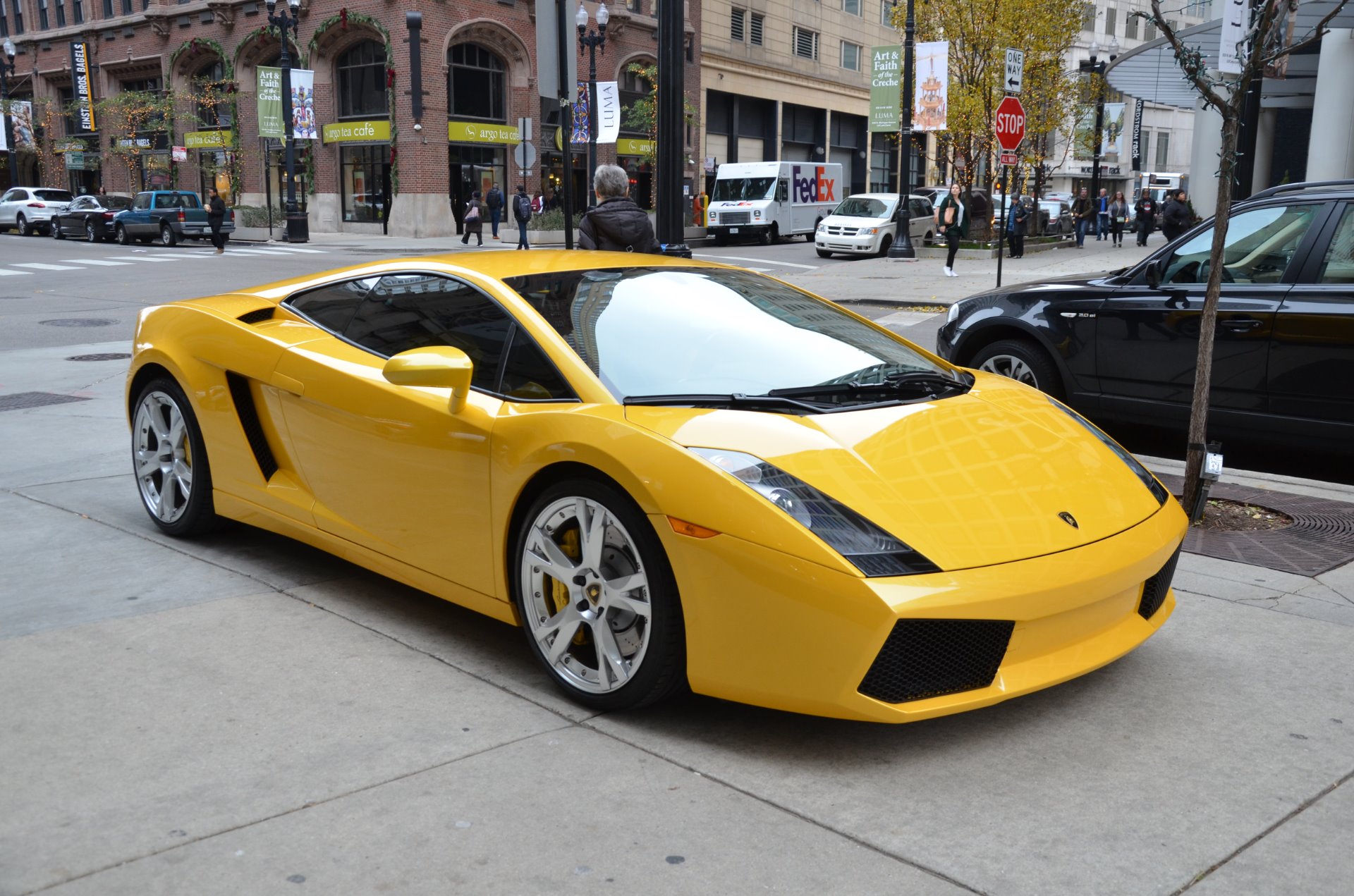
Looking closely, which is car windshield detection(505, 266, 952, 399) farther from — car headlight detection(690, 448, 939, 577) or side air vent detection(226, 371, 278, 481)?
side air vent detection(226, 371, 278, 481)

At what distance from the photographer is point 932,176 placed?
65.4 m

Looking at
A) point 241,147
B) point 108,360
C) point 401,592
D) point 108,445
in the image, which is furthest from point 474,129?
point 401,592

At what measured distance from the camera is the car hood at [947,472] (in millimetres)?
3324

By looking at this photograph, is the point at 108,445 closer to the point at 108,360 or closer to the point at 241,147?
the point at 108,360

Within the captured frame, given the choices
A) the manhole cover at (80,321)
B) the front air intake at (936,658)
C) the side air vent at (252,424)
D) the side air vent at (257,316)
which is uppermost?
the side air vent at (257,316)

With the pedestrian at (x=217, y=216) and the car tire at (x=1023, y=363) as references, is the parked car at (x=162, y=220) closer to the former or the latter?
the pedestrian at (x=217, y=216)

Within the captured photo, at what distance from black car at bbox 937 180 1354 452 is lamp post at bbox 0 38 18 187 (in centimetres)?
5525

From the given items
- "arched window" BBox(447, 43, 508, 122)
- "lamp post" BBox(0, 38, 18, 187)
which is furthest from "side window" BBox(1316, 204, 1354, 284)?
"lamp post" BBox(0, 38, 18, 187)

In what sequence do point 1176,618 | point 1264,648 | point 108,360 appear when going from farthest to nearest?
Result: point 108,360 < point 1176,618 < point 1264,648

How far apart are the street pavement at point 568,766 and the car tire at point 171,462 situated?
505mm

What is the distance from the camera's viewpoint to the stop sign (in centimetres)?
1764

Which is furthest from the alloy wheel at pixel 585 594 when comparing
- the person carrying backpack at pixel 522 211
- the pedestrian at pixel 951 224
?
the person carrying backpack at pixel 522 211

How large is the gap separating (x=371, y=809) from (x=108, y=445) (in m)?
5.28

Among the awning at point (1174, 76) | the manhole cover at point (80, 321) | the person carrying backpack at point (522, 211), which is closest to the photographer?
the manhole cover at point (80, 321)
